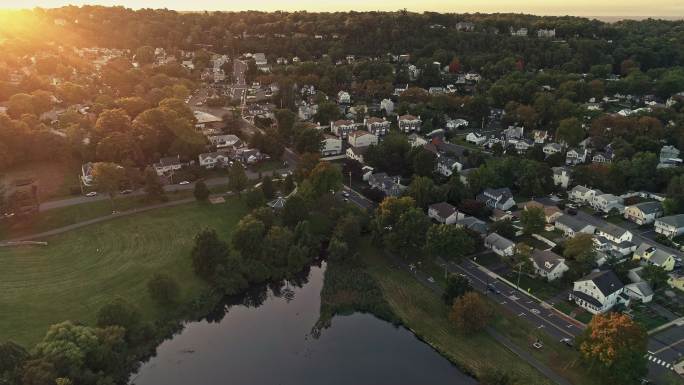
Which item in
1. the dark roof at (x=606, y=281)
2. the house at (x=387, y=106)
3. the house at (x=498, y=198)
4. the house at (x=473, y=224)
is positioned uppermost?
the house at (x=387, y=106)

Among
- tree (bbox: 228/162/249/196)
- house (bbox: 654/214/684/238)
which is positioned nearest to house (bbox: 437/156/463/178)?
house (bbox: 654/214/684/238)

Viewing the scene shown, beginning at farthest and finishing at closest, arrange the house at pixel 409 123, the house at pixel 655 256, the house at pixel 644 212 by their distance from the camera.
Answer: the house at pixel 409 123 → the house at pixel 644 212 → the house at pixel 655 256

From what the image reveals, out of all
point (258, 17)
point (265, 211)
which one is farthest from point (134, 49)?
point (265, 211)

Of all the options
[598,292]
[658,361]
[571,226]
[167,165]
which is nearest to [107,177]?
[167,165]

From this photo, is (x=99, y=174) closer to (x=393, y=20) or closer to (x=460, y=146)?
(x=460, y=146)

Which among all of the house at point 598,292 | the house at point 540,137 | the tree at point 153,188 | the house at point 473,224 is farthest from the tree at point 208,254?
the house at point 540,137

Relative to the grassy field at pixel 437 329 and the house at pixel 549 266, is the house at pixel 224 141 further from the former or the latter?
the house at pixel 549 266

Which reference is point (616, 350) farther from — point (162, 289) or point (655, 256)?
point (162, 289)
